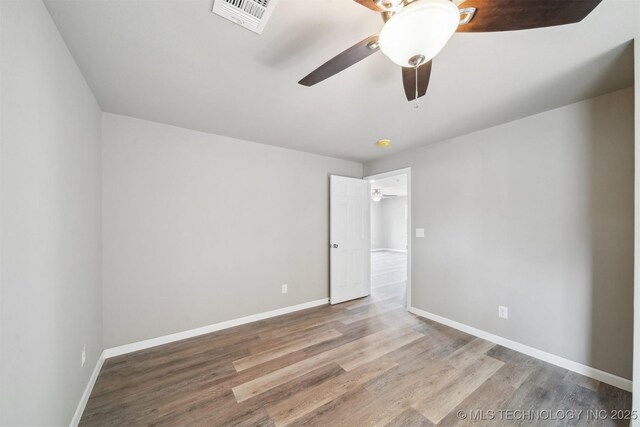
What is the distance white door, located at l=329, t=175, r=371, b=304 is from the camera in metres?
3.98

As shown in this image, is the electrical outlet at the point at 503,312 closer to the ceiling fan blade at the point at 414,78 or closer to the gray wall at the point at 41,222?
the ceiling fan blade at the point at 414,78

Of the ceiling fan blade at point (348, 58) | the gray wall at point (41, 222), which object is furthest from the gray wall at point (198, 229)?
the ceiling fan blade at point (348, 58)

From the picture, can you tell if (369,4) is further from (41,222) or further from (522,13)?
(41,222)

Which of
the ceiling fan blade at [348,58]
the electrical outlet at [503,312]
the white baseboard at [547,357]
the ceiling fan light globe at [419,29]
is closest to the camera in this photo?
the ceiling fan light globe at [419,29]

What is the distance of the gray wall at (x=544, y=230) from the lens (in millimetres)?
2014

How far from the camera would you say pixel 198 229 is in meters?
2.90

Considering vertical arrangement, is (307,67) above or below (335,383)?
above

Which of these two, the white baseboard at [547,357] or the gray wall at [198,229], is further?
the gray wall at [198,229]

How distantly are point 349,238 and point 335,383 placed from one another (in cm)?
239

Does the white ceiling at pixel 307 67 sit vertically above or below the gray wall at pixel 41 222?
above

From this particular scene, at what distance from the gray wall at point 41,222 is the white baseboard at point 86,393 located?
0.06 meters

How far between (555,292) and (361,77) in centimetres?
271

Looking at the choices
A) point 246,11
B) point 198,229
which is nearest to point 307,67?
point 246,11

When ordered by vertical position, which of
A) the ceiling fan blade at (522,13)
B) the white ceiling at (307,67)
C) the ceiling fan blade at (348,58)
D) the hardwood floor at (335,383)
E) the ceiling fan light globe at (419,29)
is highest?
the white ceiling at (307,67)
